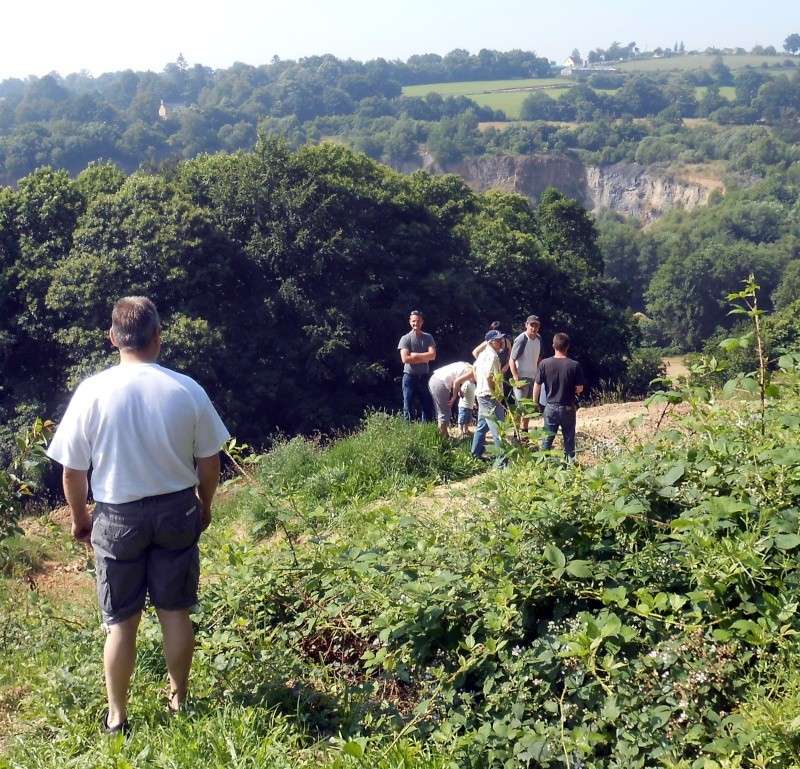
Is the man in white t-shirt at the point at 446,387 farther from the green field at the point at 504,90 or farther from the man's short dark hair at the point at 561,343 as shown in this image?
the green field at the point at 504,90

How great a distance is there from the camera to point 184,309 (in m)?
20.8

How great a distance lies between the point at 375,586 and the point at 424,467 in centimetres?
437

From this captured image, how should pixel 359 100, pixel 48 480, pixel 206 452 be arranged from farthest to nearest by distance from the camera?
pixel 359 100
pixel 48 480
pixel 206 452

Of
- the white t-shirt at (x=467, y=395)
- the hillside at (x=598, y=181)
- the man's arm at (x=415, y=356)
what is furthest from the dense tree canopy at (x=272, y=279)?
the hillside at (x=598, y=181)

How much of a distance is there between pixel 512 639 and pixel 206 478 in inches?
51.7

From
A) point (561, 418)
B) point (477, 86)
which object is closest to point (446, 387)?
point (561, 418)

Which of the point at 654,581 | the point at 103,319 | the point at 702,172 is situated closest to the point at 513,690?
the point at 654,581

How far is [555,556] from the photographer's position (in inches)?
131

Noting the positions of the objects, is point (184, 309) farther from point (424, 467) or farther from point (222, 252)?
point (424, 467)

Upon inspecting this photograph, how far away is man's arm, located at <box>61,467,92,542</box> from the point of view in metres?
3.30

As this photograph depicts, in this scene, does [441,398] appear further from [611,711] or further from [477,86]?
[477,86]

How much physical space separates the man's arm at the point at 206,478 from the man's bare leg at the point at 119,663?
1.56 ft

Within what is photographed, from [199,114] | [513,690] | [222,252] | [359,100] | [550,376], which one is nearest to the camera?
[513,690]

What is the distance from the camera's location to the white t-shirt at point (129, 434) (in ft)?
10.7
